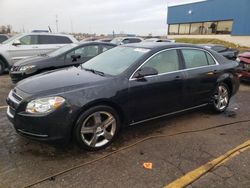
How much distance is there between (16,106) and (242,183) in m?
3.07

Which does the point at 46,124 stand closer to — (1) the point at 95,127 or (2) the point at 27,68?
(1) the point at 95,127

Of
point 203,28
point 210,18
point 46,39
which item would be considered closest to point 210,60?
point 46,39

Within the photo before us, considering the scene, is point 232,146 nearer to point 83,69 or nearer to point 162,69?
point 162,69

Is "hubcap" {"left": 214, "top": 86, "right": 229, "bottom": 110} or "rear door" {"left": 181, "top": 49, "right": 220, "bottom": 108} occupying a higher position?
"rear door" {"left": 181, "top": 49, "right": 220, "bottom": 108}

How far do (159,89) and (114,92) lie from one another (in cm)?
90

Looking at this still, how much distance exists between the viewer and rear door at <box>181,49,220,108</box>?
4512mm

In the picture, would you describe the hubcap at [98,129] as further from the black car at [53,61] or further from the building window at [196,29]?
the building window at [196,29]

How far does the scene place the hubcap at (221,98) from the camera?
17.0ft

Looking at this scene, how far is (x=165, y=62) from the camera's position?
426 centimetres

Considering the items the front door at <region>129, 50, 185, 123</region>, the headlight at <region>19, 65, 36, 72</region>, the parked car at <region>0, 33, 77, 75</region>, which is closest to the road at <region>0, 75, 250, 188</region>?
the front door at <region>129, 50, 185, 123</region>

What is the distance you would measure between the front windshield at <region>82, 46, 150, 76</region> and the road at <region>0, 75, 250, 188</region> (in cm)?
114

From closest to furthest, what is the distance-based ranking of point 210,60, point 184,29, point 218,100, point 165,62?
1. point 165,62
2. point 210,60
3. point 218,100
4. point 184,29

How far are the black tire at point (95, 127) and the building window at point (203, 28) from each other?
30858mm

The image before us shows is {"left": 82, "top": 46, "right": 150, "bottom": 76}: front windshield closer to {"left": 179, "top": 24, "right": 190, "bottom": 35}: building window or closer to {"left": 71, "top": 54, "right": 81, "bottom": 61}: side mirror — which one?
{"left": 71, "top": 54, "right": 81, "bottom": 61}: side mirror
